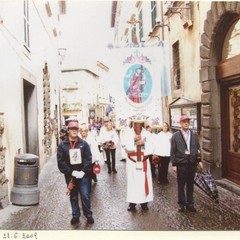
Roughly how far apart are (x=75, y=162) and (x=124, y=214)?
834 mm

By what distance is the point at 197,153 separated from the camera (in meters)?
4.80

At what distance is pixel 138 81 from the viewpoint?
4363mm

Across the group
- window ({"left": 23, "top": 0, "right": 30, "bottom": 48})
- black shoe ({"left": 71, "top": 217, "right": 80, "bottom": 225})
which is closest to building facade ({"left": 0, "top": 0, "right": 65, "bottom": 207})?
window ({"left": 23, "top": 0, "right": 30, "bottom": 48})

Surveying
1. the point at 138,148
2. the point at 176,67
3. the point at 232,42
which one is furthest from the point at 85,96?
the point at 138,148

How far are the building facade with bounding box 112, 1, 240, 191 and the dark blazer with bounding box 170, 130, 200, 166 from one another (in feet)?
3.92

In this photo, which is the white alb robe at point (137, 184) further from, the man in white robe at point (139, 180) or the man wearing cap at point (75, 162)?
the man wearing cap at point (75, 162)

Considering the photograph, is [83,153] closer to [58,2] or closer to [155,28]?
[58,2]

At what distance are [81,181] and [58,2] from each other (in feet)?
5.82

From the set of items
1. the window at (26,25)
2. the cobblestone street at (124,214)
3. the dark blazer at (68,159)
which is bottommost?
the cobblestone street at (124,214)

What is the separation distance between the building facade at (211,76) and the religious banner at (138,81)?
0.83 metres

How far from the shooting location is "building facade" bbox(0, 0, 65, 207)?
502 centimetres

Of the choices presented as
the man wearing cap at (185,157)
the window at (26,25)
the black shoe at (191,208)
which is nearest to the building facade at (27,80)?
the window at (26,25)

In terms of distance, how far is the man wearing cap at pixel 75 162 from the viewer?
433 centimetres

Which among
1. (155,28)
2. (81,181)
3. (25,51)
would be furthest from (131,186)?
(155,28)
